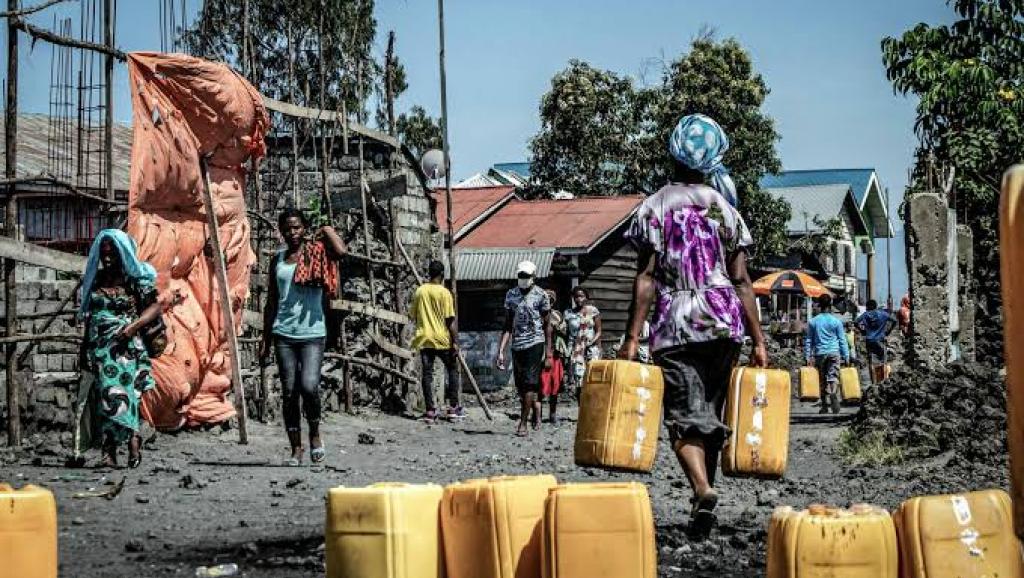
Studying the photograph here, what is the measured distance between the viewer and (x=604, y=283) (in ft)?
116

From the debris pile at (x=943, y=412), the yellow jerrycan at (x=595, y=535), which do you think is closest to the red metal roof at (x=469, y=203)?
the debris pile at (x=943, y=412)

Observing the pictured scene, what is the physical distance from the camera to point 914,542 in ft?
15.7

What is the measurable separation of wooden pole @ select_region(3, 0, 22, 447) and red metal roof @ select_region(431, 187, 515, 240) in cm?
2370

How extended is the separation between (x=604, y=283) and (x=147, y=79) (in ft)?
75.6

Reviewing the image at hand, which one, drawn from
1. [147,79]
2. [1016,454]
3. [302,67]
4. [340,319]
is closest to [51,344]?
[147,79]

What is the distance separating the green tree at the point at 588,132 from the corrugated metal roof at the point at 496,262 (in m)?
10.4

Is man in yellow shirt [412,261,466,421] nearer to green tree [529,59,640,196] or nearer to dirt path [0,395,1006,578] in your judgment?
dirt path [0,395,1006,578]

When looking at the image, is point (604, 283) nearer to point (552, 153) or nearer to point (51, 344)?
point (552, 153)

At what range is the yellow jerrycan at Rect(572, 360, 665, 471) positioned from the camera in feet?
22.9

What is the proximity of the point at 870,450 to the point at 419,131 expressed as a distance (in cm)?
4004

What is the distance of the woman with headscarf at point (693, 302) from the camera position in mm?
7277

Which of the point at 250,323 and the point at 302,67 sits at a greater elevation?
the point at 302,67

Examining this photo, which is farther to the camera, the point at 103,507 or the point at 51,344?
the point at 51,344

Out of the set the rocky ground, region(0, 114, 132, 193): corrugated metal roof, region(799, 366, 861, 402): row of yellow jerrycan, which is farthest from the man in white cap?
region(799, 366, 861, 402): row of yellow jerrycan
